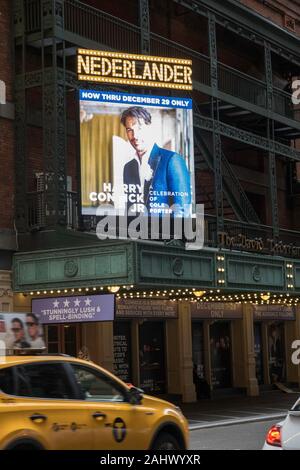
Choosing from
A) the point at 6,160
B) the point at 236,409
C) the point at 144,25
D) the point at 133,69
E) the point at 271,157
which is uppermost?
the point at 144,25

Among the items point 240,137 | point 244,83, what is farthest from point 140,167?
point 244,83

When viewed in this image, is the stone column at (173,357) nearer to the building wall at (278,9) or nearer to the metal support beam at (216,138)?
the metal support beam at (216,138)

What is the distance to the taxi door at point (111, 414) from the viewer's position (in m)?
9.03

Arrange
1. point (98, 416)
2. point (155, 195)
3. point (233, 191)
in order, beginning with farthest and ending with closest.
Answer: point (233, 191), point (155, 195), point (98, 416)

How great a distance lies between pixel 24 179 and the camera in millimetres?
20984

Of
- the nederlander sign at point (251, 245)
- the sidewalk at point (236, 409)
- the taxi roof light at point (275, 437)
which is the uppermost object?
the nederlander sign at point (251, 245)

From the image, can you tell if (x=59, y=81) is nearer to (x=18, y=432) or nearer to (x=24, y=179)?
(x=24, y=179)

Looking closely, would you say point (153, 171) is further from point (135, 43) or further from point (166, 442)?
point (166, 442)

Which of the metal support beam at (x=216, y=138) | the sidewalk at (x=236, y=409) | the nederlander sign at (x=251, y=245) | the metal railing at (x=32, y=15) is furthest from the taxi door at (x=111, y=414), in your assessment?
the metal support beam at (x=216, y=138)

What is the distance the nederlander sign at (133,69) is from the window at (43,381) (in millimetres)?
13633

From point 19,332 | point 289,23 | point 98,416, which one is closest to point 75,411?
point 98,416

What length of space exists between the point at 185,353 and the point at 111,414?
1654 centimetres

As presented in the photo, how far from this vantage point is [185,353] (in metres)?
25.6

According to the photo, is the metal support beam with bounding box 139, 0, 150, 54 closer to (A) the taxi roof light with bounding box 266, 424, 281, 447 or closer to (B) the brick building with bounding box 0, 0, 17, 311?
(B) the brick building with bounding box 0, 0, 17, 311
